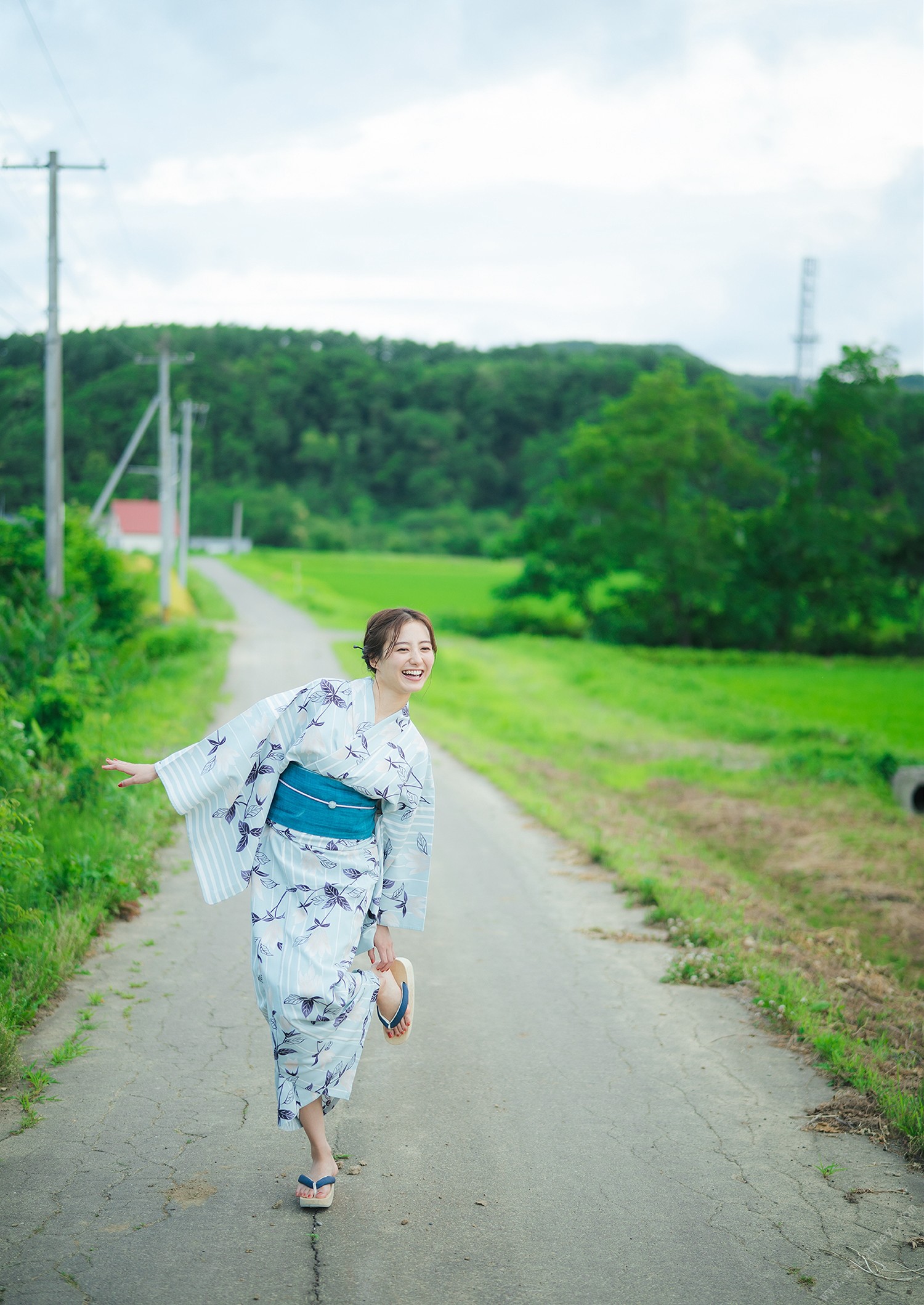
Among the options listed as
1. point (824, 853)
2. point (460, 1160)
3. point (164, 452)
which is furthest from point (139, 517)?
point (460, 1160)

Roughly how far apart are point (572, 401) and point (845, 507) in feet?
209

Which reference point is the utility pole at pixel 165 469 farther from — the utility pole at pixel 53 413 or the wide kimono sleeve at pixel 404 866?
the wide kimono sleeve at pixel 404 866

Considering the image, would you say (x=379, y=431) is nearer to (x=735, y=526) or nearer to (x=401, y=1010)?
(x=735, y=526)

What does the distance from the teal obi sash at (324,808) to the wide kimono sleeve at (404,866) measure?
0.41ft

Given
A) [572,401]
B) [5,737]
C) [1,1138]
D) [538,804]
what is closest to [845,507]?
[538,804]

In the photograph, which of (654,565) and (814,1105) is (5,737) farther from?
(654,565)

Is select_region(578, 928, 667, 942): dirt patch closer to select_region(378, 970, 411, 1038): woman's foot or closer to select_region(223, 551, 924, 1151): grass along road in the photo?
select_region(223, 551, 924, 1151): grass along road

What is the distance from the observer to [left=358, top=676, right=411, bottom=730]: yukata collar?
11.4 feet

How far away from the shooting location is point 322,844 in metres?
3.41

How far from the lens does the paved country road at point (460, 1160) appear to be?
292 centimetres

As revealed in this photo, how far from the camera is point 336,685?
353 centimetres

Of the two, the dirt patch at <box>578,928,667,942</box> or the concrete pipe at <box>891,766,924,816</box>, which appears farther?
the concrete pipe at <box>891,766,924,816</box>

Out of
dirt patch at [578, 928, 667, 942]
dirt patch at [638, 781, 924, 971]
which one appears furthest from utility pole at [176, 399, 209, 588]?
dirt patch at [578, 928, 667, 942]

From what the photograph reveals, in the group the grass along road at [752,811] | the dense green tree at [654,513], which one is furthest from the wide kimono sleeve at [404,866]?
the dense green tree at [654,513]
